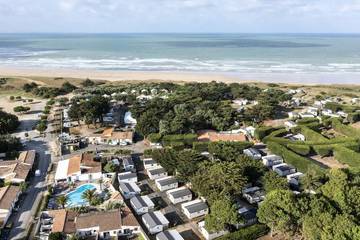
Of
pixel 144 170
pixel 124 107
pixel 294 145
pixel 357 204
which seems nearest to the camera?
pixel 357 204

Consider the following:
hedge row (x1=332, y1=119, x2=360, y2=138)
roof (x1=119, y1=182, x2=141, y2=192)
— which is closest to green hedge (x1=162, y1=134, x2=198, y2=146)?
roof (x1=119, y1=182, x2=141, y2=192)

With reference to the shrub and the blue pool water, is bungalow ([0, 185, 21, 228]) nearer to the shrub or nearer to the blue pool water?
the blue pool water

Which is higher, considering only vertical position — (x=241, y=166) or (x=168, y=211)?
(x=241, y=166)

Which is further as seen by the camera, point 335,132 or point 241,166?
point 335,132

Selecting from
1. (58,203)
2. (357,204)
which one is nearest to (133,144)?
(58,203)

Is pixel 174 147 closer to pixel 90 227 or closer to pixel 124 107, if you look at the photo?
pixel 90 227

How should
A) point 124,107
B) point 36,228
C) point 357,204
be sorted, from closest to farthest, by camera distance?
point 357,204
point 36,228
point 124,107

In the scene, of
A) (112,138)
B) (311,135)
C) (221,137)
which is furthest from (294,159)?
(112,138)
